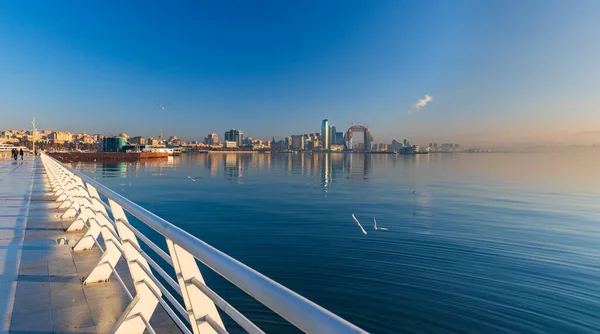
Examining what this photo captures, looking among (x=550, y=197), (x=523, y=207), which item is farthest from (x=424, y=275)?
(x=550, y=197)

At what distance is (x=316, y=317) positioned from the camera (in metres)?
0.91

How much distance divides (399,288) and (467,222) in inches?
388

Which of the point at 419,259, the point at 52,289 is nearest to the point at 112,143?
the point at 419,259

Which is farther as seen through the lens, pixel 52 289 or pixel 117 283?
pixel 117 283

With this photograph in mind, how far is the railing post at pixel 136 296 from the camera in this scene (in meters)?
2.50

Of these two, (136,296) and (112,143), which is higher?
(112,143)

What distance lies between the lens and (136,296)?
8.64 feet

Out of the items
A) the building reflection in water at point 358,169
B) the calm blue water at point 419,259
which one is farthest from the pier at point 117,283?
the building reflection in water at point 358,169

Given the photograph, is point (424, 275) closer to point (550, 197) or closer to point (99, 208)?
point (99, 208)

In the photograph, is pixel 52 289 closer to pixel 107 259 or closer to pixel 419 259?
pixel 107 259

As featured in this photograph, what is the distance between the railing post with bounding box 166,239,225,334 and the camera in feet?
5.42

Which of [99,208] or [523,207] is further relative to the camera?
[523,207]

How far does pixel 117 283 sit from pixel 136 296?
134cm

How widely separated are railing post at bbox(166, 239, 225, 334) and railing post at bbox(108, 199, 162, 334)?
966mm
